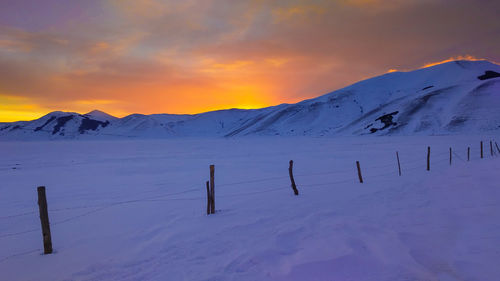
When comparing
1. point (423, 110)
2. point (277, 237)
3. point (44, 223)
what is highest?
point (423, 110)

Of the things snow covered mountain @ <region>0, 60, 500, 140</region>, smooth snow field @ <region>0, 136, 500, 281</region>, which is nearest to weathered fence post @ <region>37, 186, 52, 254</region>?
smooth snow field @ <region>0, 136, 500, 281</region>

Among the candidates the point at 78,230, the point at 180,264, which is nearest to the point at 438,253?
the point at 180,264

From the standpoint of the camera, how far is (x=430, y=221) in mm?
8453

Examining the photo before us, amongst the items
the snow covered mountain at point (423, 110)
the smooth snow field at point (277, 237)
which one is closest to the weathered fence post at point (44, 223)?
the smooth snow field at point (277, 237)

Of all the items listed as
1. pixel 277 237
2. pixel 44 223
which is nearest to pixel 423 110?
pixel 277 237

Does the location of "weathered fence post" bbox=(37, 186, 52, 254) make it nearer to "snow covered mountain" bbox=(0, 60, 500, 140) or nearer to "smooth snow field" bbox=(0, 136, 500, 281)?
"smooth snow field" bbox=(0, 136, 500, 281)

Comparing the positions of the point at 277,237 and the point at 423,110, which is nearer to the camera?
the point at 277,237

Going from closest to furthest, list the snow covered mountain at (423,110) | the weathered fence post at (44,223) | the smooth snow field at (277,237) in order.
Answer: the smooth snow field at (277,237) → the weathered fence post at (44,223) → the snow covered mountain at (423,110)

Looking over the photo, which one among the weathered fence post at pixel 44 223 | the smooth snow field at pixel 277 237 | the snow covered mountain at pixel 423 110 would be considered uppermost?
the snow covered mountain at pixel 423 110

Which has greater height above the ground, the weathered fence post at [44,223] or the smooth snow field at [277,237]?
the weathered fence post at [44,223]

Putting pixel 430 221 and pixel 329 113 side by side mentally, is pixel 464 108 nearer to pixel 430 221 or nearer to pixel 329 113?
pixel 329 113

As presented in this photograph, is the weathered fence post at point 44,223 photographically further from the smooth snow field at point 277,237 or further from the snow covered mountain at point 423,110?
the snow covered mountain at point 423,110

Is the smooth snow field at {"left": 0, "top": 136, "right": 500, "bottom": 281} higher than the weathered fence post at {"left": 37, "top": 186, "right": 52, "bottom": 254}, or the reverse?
the weathered fence post at {"left": 37, "top": 186, "right": 52, "bottom": 254}

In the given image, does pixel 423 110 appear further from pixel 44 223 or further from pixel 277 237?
pixel 44 223
